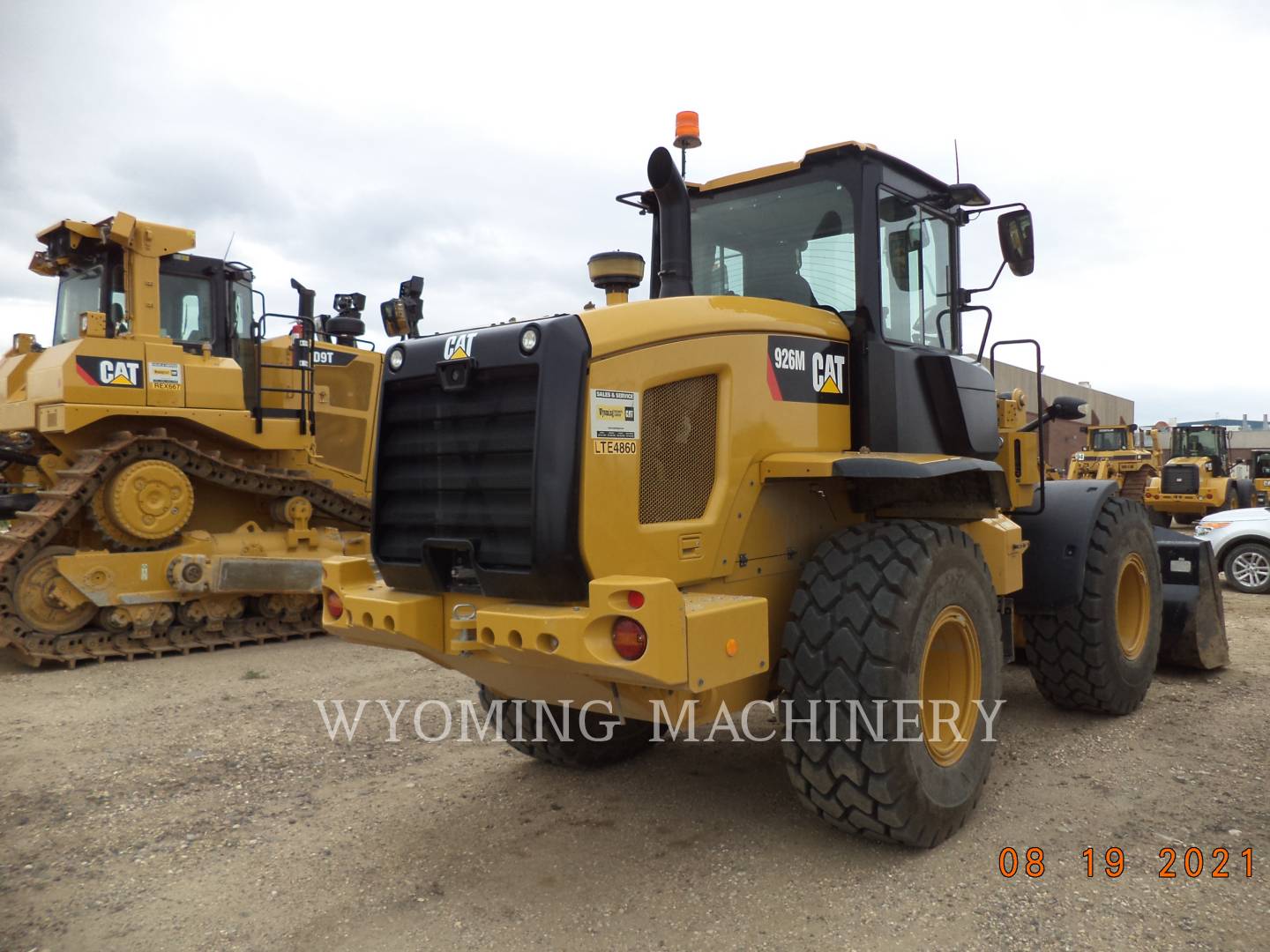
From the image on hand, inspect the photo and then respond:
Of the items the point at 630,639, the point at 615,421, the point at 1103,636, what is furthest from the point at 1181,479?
the point at 630,639

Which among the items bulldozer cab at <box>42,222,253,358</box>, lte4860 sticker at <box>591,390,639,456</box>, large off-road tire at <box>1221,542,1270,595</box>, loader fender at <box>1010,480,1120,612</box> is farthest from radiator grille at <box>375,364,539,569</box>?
large off-road tire at <box>1221,542,1270,595</box>

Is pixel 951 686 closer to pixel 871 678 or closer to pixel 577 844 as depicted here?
pixel 871 678

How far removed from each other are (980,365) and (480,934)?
378 cm

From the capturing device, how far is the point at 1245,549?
11.4m

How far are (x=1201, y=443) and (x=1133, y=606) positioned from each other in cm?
1894

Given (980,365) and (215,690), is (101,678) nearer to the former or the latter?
(215,690)

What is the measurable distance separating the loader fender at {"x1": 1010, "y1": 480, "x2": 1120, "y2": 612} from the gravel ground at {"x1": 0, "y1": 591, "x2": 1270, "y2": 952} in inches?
29.3

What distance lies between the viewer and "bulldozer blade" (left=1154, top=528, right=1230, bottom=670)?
6613 millimetres

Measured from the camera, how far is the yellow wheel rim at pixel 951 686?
13.4ft

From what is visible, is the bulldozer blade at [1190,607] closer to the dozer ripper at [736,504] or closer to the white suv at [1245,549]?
the dozer ripper at [736,504]

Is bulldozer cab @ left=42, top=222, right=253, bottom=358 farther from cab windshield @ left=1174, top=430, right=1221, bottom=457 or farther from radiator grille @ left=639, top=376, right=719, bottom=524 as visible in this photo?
cab windshield @ left=1174, top=430, right=1221, bottom=457

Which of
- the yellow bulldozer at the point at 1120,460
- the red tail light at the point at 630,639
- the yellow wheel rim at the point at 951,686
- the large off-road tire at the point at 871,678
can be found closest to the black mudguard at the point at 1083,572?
the yellow wheel rim at the point at 951,686

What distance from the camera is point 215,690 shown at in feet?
23.0

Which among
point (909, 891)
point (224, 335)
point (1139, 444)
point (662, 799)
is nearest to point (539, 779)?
point (662, 799)
